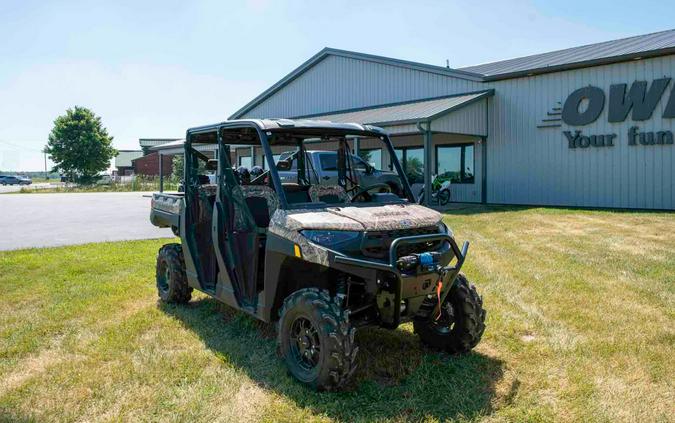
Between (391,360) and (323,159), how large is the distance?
5343mm

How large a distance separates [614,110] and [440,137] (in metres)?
6.40

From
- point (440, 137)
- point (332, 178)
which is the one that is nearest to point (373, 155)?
point (440, 137)

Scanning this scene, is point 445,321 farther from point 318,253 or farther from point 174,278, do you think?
point 174,278

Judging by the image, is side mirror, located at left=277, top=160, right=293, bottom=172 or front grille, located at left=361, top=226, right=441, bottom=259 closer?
front grille, located at left=361, top=226, right=441, bottom=259

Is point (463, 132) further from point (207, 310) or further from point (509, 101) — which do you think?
point (207, 310)

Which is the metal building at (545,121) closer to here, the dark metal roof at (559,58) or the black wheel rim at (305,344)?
the dark metal roof at (559,58)

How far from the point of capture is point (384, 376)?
4.19 m

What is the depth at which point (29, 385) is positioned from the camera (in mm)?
4043

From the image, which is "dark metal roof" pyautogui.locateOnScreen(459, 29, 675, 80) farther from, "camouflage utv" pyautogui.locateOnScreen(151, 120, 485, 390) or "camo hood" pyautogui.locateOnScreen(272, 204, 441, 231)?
"camo hood" pyautogui.locateOnScreen(272, 204, 441, 231)

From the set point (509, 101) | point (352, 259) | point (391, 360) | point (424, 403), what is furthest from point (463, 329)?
point (509, 101)

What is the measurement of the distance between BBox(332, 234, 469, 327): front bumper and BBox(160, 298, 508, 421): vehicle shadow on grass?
1.52 feet

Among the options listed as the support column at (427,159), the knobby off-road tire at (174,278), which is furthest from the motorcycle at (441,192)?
the knobby off-road tire at (174,278)

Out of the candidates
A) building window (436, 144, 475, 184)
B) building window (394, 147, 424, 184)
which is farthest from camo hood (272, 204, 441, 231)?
building window (394, 147, 424, 184)

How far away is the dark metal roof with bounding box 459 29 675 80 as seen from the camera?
15.5 meters
